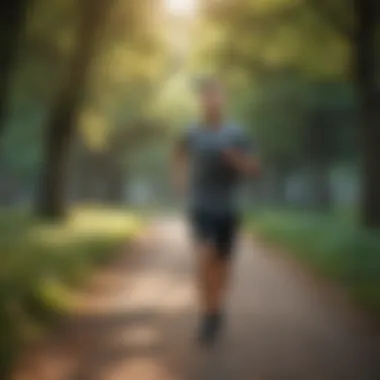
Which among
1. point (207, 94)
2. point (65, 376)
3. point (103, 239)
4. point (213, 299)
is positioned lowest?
point (65, 376)

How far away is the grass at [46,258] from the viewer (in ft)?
5.29

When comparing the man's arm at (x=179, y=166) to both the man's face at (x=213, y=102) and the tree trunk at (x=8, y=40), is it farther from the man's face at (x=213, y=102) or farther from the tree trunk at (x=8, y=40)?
the tree trunk at (x=8, y=40)

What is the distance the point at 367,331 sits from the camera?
62.2 inches

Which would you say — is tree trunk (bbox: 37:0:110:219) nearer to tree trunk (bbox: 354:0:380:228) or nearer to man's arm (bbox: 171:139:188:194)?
man's arm (bbox: 171:139:188:194)

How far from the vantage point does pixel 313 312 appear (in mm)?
1595

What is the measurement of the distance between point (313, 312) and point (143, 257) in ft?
1.03

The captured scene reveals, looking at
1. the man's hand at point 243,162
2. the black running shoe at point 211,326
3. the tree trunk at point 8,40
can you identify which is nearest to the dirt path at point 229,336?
the black running shoe at point 211,326

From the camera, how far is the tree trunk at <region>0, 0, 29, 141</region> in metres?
1.62

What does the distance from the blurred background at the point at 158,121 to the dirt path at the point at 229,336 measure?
0.06 meters

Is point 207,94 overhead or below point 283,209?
overhead

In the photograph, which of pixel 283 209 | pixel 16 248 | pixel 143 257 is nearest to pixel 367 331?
pixel 283 209

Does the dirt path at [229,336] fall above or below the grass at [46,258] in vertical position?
below

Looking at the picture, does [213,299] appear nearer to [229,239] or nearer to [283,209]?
[229,239]

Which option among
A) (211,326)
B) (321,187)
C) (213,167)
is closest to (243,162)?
(213,167)
